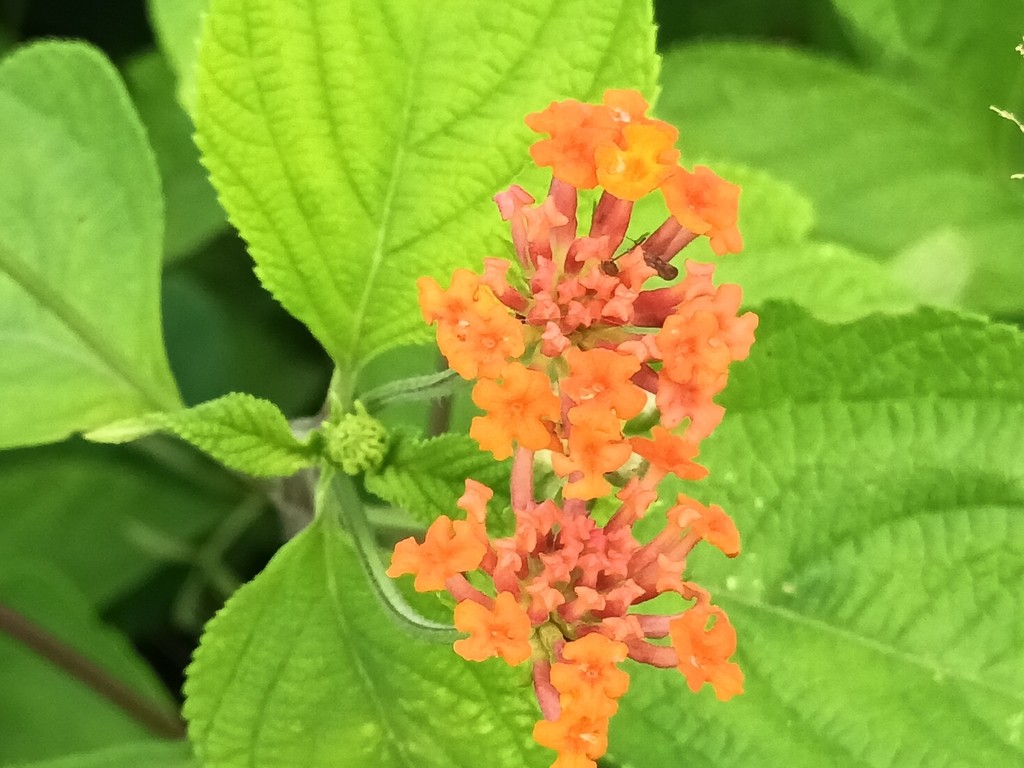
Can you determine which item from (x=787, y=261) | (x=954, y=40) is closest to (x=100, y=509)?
(x=787, y=261)

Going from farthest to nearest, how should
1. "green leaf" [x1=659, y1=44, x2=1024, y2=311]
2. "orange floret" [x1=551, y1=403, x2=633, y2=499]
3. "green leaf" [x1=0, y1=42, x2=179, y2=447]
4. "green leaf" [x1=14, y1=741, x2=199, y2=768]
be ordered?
1. "green leaf" [x1=659, y1=44, x2=1024, y2=311]
2. "green leaf" [x1=14, y1=741, x2=199, y2=768]
3. "green leaf" [x1=0, y1=42, x2=179, y2=447]
4. "orange floret" [x1=551, y1=403, x2=633, y2=499]

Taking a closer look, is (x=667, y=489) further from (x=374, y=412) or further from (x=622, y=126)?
(x=622, y=126)

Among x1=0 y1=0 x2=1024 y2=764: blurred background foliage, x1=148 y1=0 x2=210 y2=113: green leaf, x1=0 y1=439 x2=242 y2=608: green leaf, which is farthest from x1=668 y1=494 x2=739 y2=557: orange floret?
x1=0 y1=439 x2=242 y2=608: green leaf

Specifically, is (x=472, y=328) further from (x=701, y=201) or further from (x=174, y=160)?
(x=174, y=160)

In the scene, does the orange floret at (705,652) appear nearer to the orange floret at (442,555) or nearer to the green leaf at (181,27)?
the orange floret at (442,555)

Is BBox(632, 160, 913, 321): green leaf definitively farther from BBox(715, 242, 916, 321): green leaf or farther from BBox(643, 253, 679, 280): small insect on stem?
BBox(643, 253, 679, 280): small insect on stem

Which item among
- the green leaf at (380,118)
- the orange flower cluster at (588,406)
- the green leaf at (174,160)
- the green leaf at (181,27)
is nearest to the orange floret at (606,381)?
the orange flower cluster at (588,406)
